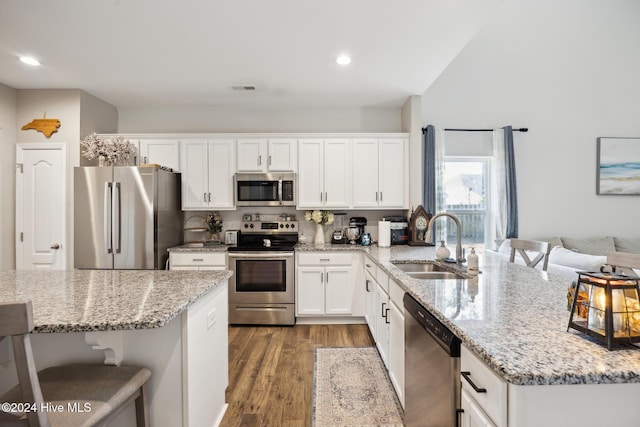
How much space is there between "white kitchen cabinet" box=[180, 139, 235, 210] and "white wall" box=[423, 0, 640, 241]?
2.83m

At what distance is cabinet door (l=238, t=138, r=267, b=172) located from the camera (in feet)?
13.1

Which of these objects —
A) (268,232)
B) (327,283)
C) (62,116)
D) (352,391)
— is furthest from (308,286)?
(62,116)

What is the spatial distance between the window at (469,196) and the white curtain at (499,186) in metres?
0.12

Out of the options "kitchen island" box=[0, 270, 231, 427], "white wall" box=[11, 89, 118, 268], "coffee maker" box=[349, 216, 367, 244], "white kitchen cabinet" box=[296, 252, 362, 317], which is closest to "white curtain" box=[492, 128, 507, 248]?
"coffee maker" box=[349, 216, 367, 244]

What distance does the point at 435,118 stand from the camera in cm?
444

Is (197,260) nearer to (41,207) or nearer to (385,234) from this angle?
(41,207)

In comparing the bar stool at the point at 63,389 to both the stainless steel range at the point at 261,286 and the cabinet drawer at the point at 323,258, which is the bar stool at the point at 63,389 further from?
the cabinet drawer at the point at 323,258

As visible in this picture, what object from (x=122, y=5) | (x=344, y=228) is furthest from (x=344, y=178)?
(x=122, y=5)

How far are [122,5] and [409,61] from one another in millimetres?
2332

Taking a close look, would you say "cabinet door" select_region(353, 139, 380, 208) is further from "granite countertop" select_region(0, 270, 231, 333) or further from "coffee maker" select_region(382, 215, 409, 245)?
"granite countertop" select_region(0, 270, 231, 333)

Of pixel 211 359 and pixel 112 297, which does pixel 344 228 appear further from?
pixel 112 297

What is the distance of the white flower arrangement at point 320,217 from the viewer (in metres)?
4.08

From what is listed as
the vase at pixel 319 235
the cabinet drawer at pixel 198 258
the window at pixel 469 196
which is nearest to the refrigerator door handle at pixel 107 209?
the cabinet drawer at pixel 198 258

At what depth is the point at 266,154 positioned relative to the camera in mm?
4020
